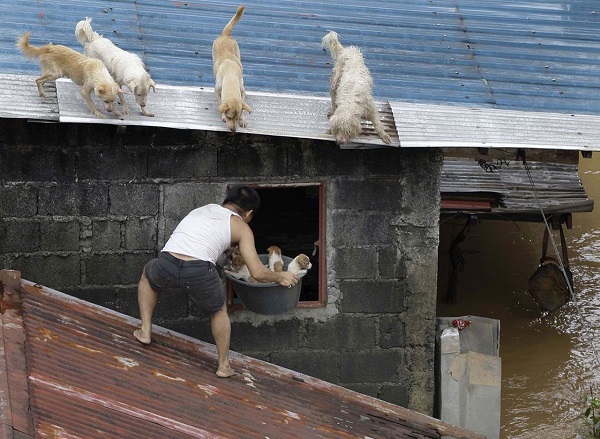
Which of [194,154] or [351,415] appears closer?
A: [351,415]

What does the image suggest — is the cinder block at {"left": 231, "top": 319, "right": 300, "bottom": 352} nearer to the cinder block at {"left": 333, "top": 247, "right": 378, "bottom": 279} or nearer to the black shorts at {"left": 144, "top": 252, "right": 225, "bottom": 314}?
the cinder block at {"left": 333, "top": 247, "right": 378, "bottom": 279}

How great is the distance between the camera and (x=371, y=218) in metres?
7.06

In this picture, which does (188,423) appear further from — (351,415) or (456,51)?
(456,51)

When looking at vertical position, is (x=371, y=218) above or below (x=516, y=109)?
below

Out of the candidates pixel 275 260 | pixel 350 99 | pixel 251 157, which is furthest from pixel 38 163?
pixel 350 99

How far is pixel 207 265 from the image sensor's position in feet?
Answer: 19.5

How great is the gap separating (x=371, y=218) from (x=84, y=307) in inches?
82.3

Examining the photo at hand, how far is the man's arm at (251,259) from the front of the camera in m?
5.88

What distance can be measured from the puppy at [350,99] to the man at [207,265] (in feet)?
2.32

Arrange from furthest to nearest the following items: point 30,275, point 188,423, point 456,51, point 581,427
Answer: point 581,427 → point 456,51 → point 30,275 → point 188,423

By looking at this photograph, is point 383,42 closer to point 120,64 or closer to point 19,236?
point 120,64

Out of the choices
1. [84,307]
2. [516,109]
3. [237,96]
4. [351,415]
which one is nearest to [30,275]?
[84,307]

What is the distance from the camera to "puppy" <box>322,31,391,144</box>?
6211mm

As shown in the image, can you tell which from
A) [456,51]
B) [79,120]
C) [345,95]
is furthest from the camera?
[456,51]
